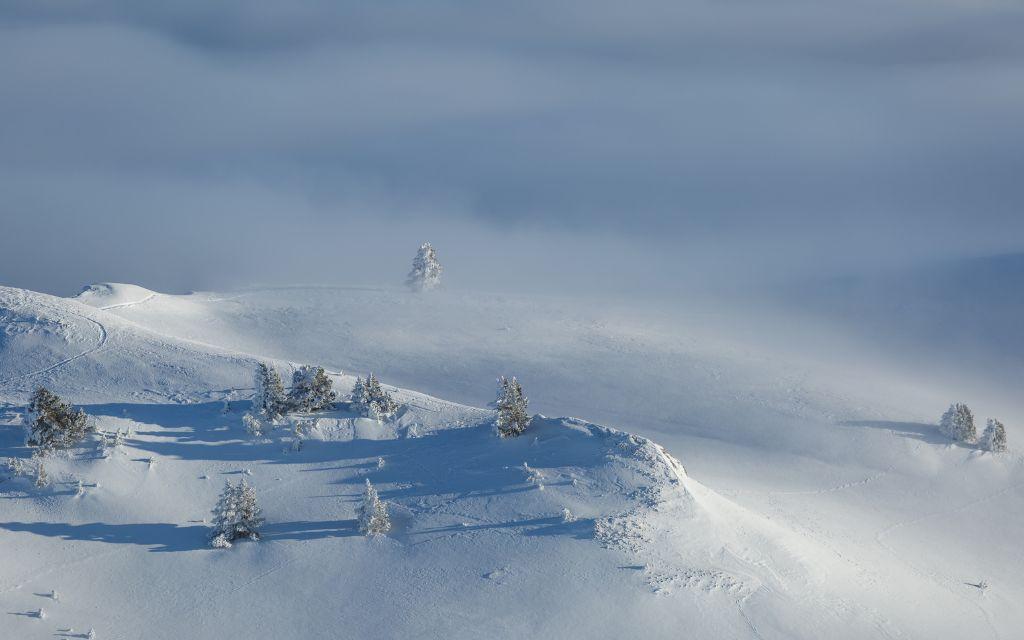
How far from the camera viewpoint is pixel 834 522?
4438cm

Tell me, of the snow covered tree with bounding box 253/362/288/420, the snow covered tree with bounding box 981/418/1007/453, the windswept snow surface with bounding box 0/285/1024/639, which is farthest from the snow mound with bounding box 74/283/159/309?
the snow covered tree with bounding box 981/418/1007/453

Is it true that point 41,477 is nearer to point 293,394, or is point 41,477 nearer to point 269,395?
point 269,395

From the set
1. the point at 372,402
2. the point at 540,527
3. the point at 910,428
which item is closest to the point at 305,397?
the point at 372,402

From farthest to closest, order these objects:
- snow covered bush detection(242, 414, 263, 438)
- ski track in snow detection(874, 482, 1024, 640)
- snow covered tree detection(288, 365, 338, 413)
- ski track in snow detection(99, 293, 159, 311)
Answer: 1. ski track in snow detection(99, 293, 159, 311)
2. snow covered tree detection(288, 365, 338, 413)
3. snow covered bush detection(242, 414, 263, 438)
4. ski track in snow detection(874, 482, 1024, 640)

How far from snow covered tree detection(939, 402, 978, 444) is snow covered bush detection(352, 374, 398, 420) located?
3854 cm

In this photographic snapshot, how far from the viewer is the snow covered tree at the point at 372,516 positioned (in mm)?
33269

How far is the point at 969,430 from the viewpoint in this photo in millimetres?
56156

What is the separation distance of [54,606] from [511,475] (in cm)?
1804

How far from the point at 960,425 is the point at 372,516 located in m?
42.7

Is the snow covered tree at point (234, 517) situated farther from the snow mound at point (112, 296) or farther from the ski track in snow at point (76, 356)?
the snow mound at point (112, 296)

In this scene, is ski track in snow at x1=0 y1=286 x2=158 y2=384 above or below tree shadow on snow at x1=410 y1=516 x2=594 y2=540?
above

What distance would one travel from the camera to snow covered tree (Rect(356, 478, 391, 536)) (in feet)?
109

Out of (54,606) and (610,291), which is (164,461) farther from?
(610,291)

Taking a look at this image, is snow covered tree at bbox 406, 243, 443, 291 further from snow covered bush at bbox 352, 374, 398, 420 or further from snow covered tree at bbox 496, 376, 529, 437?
snow covered tree at bbox 496, 376, 529, 437
